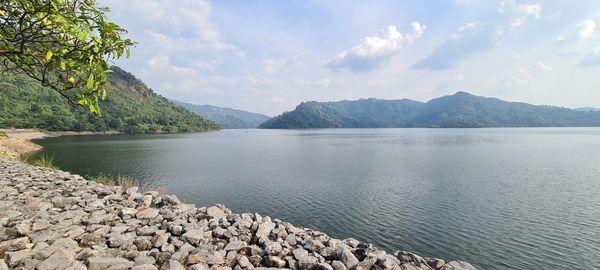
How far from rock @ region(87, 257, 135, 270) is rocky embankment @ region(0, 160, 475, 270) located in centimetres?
2

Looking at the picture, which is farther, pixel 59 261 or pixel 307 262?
pixel 307 262

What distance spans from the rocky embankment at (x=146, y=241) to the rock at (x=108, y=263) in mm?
23

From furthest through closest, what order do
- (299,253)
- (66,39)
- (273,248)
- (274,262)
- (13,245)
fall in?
(273,248) < (299,253) < (274,262) < (13,245) < (66,39)

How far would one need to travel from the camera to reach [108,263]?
8.38 m

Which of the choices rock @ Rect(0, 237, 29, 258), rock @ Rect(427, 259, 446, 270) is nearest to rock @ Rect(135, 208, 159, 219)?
rock @ Rect(0, 237, 29, 258)

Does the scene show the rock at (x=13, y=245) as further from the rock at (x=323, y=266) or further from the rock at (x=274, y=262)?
the rock at (x=323, y=266)

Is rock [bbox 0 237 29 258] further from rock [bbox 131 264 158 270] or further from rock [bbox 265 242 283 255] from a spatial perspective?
rock [bbox 265 242 283 255]

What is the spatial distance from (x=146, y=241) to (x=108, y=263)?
1.81 meters

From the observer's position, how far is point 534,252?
1998 centimetres

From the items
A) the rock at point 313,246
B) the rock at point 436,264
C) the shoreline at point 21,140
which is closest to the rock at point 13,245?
the rock at point 313,246

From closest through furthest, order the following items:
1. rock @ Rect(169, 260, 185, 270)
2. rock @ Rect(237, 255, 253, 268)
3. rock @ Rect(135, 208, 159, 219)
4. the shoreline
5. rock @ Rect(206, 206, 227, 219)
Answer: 1. rock @ Rect(169, 260, 185, 270)
2. rock @ Rect(237, 255, 253, 268)
3. rock @ Rect(135, 208, 159, 219)
4. rock @ Rect(206, 206, 227, 219)
5. the shoreline

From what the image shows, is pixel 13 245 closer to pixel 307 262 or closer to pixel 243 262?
pixel 243 262

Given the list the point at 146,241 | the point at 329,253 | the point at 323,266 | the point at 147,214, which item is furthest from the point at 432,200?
the point at 146,241

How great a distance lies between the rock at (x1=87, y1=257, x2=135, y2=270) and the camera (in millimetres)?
8164
